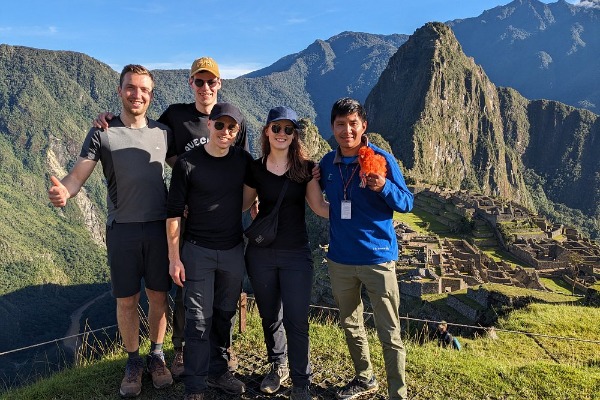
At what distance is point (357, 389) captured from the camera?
404 centimetres

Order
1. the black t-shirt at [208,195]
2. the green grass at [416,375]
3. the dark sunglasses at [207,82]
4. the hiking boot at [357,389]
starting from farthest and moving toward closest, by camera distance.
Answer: the dark sunglasses at [207,82]
the green grass at [416,375]
the hiking boot at [357,389]
the black t-shirt at [208,195]

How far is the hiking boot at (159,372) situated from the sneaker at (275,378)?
34.0 inches

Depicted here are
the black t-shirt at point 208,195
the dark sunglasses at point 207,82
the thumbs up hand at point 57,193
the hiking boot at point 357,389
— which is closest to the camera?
the thumbs up hand at point 57,193

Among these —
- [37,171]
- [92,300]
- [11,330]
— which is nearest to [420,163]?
[92,300]

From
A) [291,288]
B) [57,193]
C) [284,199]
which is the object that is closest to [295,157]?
[284,199]

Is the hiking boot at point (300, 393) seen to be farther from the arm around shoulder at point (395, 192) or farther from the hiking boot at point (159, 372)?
the arm around shoulder at point (395, 192)

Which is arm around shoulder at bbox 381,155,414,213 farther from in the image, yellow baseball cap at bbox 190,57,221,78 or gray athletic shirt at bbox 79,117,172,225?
gray athletic shirt at bbox 79,117,172,225

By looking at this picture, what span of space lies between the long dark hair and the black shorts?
117 centimetres

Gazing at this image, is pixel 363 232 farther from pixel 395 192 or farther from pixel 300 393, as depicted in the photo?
pixel 300 393

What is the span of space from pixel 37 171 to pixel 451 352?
165 metres

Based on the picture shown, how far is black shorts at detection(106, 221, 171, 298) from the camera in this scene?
389 centimetres

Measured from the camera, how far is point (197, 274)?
12.2 feet

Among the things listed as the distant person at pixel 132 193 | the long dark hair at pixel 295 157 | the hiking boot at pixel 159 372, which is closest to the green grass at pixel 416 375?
the hiking boot at pixel 159 372

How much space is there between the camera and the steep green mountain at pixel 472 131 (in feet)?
381
